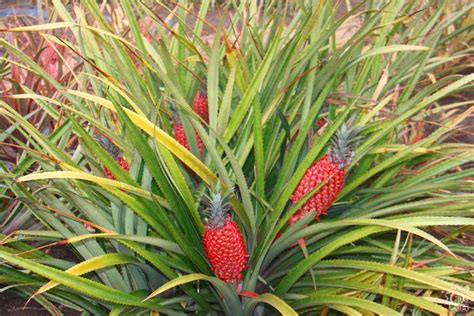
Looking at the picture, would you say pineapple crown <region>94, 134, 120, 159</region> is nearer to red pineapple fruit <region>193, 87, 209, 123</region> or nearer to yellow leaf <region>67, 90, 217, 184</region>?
yellow leaf <region>67, 90, 217, 184</region>

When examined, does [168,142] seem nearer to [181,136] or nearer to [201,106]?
[181,136]

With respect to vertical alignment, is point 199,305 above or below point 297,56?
below

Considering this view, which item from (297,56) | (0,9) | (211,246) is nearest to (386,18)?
(297,56)

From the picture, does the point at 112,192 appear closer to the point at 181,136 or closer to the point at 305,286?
the point at 181,136

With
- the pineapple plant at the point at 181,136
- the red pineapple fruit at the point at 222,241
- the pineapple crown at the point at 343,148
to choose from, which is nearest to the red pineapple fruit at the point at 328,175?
the pineapple crown at the point at 343,148

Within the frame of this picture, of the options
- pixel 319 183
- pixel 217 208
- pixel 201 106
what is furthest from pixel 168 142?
pixel 201 106

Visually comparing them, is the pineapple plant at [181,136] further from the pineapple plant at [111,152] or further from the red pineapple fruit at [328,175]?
the red pineapple fruit at [328,175]
